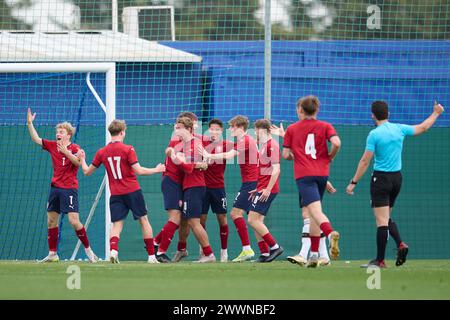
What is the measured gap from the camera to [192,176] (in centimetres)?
1333

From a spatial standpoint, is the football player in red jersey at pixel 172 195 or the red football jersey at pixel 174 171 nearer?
the football player in red jersey at pixel 172 195

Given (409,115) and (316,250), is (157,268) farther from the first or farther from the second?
(409,115)

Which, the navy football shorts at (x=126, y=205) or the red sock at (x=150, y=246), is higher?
the navy football shorts at (x=126, y=205)

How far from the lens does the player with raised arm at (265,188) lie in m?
12.8

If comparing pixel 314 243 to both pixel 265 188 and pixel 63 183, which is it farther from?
pixel 63 183

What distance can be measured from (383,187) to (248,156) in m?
3.01

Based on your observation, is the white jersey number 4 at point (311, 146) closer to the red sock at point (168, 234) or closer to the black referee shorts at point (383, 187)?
the black referee shorts at point (383, 187)

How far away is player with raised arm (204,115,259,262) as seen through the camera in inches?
530

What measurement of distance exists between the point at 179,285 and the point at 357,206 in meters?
8.36

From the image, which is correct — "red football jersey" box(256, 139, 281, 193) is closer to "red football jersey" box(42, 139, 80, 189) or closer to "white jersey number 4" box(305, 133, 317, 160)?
"white jersey number 4" box(305, 133, 317, 160)

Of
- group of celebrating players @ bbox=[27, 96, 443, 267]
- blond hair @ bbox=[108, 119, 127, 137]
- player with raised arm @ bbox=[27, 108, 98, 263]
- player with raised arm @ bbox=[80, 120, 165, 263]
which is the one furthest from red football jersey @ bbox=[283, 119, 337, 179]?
player with raised arm @ bbox=[27, 108, 98, 263]

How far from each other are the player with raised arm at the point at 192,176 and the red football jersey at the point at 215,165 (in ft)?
1.39

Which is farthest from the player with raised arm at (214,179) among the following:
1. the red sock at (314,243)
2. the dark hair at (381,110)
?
the dark hair at (381,110)
